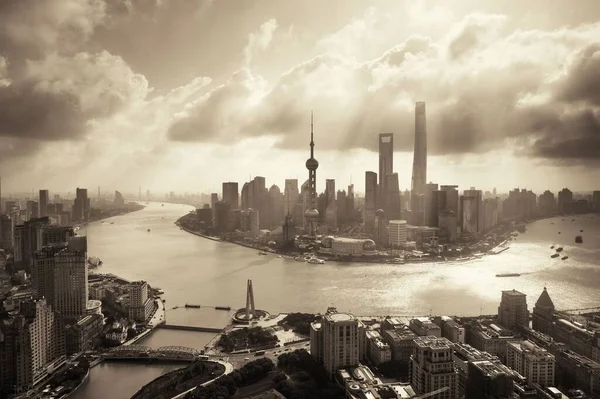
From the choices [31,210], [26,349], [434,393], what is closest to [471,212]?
[434,393]

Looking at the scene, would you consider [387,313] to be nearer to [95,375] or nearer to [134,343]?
[134,343]

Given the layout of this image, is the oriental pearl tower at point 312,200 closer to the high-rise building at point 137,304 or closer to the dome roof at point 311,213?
the dome roof at point 311,213

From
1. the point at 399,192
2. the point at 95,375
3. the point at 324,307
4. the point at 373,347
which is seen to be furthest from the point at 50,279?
the point at 399,192

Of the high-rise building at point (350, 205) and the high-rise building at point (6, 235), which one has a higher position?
the high-rise building at point (350, 205)

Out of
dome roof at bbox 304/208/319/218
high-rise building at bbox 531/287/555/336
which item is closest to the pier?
high-rise building at bbox 531/287/555/336

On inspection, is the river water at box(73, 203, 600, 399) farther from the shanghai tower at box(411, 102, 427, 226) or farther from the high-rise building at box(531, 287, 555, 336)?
the shanghai tower at box(411, 102, 427, 226)

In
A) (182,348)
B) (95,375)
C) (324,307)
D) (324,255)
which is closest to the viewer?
(95,375)

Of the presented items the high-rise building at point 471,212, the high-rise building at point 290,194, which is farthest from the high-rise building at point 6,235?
the high-rise building at point 471,212
